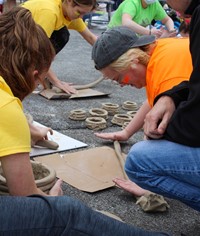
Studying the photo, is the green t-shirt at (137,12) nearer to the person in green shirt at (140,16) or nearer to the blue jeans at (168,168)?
the person in green shirt at (140,16)

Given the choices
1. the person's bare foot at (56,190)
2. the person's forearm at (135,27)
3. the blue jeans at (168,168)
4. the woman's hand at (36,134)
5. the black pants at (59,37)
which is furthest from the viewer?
the person's forearm at (135,27)

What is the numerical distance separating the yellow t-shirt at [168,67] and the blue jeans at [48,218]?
578mm

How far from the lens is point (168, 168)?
4.74 feet

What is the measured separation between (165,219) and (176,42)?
2.32 feet

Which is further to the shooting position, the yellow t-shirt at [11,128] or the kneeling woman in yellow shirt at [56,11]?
the kneeling woman in yellow shirt at [56,11]

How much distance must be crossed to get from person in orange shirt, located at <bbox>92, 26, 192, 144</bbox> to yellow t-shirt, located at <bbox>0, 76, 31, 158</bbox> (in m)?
0.58

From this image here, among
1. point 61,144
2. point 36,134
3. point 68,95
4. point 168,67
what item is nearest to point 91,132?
point 61,144

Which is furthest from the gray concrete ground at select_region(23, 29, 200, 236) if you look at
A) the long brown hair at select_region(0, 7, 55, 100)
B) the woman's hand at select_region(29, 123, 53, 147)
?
the long brown hair at select_region(0, 7, 55, 100)

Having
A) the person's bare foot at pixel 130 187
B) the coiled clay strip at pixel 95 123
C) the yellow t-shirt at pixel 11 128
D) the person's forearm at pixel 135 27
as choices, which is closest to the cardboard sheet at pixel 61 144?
the coiled clay strip at pixel 95 123

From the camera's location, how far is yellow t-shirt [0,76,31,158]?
1.17 m

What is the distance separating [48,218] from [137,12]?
3.22m

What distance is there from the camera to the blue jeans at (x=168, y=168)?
4.62 feet

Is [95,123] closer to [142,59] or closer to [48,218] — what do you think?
[142,59]

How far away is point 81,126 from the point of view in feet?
9.45
